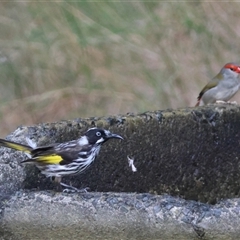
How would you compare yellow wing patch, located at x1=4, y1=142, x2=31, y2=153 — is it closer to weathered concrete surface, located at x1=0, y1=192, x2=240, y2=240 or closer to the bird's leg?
the bird's leg

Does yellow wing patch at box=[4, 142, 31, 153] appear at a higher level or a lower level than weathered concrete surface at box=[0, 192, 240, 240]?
higher

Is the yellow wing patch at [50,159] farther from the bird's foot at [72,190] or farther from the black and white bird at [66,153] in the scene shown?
the bird's foot at [72,190]

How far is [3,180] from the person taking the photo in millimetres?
3053

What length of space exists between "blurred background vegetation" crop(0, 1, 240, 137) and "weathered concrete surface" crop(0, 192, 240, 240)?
4.34 meters

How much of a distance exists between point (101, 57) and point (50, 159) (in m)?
3.99

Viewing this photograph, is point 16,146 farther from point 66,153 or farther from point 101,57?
point 101,57

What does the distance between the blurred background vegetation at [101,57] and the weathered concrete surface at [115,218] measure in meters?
4.34

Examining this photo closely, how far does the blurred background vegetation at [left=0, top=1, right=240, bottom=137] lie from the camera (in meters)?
7.00

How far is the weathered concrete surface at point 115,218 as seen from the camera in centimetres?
238

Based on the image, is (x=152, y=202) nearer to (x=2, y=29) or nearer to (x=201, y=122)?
(x=201, y=122)

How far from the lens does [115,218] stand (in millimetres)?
2475

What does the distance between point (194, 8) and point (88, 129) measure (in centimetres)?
399

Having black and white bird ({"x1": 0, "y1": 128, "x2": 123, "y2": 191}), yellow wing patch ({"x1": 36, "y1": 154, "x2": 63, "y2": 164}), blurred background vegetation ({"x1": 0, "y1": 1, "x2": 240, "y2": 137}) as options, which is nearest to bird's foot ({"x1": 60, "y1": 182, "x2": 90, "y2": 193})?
black and white bird ({"x1": 0, "y1": 128, "x2": 123, "y2": 191})

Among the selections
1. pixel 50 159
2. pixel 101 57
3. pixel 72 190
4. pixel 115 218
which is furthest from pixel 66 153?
pixel 101 57
